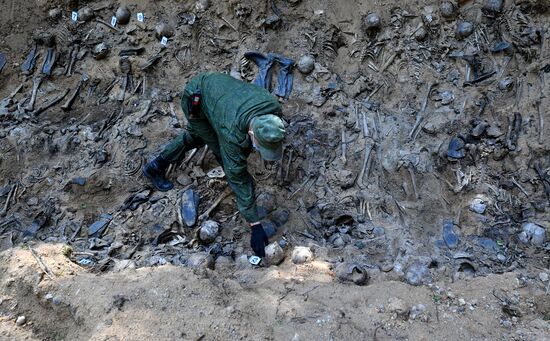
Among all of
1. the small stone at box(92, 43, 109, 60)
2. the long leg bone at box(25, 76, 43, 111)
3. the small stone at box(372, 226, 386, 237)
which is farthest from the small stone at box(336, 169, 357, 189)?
the long leg bone at box(25, 76, 43, 111)

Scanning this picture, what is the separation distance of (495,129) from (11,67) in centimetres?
598

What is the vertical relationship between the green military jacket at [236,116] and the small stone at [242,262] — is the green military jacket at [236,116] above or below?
above

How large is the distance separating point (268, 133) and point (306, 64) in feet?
7.56

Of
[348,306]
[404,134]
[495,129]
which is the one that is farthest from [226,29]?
[348,306]

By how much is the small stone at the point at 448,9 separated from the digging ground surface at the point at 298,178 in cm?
8

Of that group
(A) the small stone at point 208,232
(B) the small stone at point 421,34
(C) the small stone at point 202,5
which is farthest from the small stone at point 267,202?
A: (C) the small stone at point 202,5

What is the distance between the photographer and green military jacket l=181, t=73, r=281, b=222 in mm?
3732

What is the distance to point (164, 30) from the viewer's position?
5949 mm

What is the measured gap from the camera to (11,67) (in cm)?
620

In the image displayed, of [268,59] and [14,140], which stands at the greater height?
[268,59]

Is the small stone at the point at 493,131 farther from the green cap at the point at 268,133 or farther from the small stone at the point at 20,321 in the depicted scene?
the small stone at the point at 20,321

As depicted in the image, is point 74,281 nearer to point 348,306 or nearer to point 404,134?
point 348,306

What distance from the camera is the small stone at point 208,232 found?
4.29 m

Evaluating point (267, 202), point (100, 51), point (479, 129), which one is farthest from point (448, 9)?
point (100, 51)
